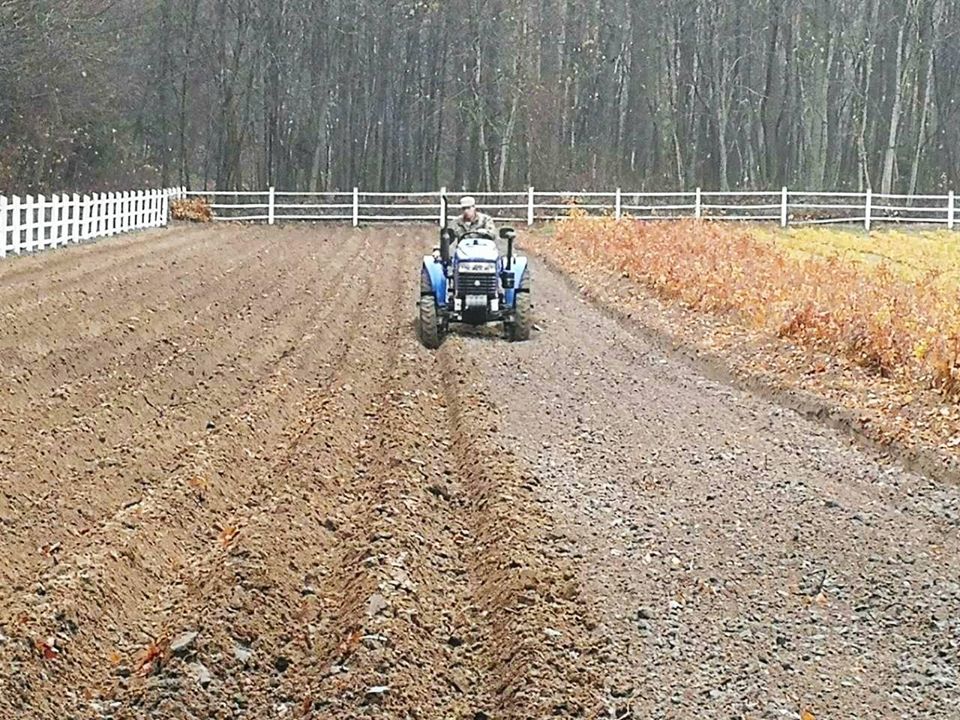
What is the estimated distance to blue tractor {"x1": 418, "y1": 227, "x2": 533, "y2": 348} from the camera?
1527cm

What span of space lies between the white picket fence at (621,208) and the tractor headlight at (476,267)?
1060 inches

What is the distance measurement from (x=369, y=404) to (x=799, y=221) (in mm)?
35342

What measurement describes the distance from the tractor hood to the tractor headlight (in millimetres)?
43

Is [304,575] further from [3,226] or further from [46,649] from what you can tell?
[3,226]

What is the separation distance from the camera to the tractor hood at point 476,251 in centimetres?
1527

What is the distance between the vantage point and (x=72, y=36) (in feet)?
125

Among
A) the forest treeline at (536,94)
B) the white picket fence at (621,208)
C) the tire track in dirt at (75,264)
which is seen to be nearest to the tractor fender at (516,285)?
the tire track in dirt at (75,264)

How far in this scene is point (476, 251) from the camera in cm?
1530

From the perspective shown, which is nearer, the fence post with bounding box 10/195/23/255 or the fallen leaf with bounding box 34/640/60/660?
the fallen leaf with bounding box 34/640/60/660

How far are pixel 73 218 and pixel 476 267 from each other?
16.7 meters

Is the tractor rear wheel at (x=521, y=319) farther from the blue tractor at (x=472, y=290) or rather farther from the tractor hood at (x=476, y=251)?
the tractor hood at (x=476, y=251)

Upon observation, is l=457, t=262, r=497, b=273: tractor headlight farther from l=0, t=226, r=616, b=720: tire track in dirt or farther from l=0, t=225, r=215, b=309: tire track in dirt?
l=0, t=225, r=215, b=309: tire track in dirt

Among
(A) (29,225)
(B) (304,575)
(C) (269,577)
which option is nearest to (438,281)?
(B) (304,575)

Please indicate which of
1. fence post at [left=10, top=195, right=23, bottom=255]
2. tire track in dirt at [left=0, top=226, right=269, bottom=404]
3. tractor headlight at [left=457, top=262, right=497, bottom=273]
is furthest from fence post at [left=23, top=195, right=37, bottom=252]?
tractor headlight at [left=457, top=262, right=497, bottom=273]
